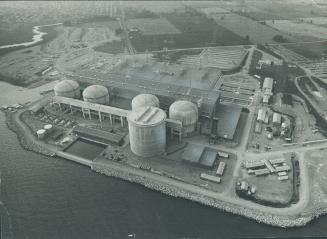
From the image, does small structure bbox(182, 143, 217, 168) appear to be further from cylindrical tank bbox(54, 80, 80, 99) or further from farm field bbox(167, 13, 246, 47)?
farm field bbox(167, 13, 246, 47)

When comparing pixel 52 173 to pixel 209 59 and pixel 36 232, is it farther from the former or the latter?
pixel 209 59

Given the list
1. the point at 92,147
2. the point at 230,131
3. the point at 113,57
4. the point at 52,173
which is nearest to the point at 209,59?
the point at 113,57

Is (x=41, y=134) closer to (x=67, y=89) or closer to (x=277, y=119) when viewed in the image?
(x=67, y=89)

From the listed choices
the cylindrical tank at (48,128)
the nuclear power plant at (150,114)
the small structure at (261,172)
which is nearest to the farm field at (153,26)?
the nuclear power plant at (150,114)

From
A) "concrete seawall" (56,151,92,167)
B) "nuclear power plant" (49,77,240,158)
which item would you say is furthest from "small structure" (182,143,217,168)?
"concrete seawall" (56,151,92,167)

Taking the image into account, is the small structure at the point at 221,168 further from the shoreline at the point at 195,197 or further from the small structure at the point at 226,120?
the small structure at the point at 226,120
